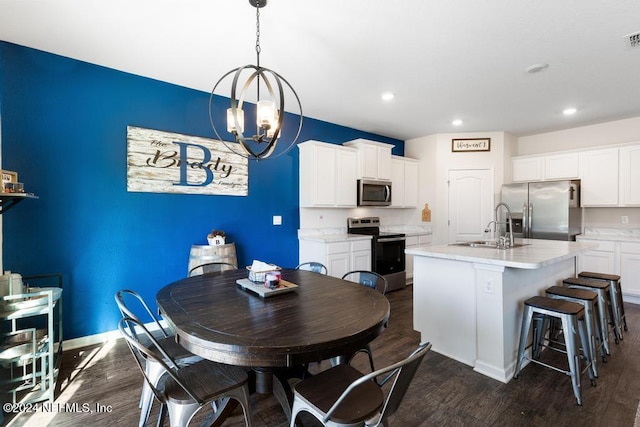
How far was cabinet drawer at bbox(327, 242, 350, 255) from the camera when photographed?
12.5ft

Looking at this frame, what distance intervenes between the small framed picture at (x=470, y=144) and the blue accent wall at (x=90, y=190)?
3947 mm

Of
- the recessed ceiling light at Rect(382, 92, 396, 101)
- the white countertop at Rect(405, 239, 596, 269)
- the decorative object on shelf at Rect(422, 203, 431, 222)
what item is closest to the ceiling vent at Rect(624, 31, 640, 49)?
the white countertop at Rect(405, 239, 596, 269)

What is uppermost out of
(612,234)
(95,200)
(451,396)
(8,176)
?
(8,176)

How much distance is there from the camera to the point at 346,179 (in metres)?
4.35

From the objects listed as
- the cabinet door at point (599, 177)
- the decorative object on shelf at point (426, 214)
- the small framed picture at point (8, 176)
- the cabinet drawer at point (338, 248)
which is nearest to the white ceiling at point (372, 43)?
the cabinet door at point (599, 177)

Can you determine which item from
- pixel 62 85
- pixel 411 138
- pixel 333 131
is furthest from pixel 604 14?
pixel 62 85

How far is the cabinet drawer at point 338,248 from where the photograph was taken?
3802 mm

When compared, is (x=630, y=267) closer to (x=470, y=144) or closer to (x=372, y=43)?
(x=470, y=144)

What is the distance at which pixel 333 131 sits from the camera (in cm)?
457

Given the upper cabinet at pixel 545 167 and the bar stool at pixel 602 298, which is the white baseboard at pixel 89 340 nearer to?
the bar stool at pixel 602 298

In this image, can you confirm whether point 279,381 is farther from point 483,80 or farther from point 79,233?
point 483,80

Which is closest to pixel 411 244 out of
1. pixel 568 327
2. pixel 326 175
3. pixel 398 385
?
pixel 326 175

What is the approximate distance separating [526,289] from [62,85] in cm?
427

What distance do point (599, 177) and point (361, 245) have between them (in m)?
3.49
